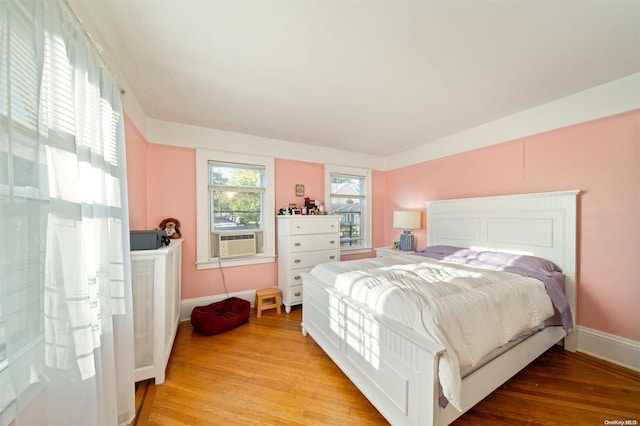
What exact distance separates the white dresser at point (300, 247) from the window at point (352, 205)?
0.69m

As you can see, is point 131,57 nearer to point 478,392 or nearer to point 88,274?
point 88,274

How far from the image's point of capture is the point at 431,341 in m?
1.20

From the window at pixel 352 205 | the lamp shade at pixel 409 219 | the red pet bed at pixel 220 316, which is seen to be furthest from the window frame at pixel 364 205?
the red pet bed at pixel 220 316

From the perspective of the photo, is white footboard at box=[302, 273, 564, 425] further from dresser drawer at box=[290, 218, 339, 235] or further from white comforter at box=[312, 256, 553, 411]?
dresser drawer at box=[290, 218, 339, 235]

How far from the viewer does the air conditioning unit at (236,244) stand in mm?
3031

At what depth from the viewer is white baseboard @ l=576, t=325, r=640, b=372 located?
1.88m

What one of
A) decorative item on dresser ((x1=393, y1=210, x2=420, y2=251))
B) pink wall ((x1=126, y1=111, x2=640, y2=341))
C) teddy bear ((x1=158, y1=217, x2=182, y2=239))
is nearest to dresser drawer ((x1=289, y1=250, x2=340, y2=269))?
pink wall ((x1=126, y1=111, x2=640, y2=341))

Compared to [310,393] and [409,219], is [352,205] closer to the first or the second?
[409,219]

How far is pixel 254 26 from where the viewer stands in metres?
1.38

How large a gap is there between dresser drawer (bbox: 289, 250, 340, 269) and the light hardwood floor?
1.07 m

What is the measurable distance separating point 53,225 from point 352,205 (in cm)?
374

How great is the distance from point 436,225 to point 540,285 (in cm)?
156

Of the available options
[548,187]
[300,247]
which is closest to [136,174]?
[300,247]

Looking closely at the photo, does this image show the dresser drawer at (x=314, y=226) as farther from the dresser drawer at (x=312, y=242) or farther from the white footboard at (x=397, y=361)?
the white footboard at (x=397, y=361)
